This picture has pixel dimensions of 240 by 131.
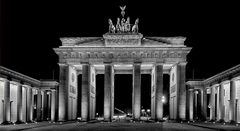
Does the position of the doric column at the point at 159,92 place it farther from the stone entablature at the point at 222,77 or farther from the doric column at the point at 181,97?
the stone entablature at the point at 222,77

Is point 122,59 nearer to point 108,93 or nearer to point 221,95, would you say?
point 108,93

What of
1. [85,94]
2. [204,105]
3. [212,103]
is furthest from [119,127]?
[204,105]

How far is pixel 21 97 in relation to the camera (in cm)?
7144

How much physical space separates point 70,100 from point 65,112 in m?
4.42

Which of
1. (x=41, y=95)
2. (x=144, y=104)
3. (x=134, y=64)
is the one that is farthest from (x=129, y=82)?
(x=134, y=64)

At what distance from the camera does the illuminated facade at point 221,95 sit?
6638 centimetres

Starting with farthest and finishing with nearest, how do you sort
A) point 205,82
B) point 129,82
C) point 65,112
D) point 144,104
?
point 144,104, point 129,82, point 205,82, point 65,112

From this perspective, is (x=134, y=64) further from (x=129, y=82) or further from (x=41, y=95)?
(x=129, y=82)

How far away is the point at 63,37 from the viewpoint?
78938 mm

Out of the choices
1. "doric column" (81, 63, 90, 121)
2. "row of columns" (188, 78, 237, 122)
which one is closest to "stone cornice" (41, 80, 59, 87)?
"doric column" (81, 63, 90, 121)

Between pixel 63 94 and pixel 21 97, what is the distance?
8780 millimetres

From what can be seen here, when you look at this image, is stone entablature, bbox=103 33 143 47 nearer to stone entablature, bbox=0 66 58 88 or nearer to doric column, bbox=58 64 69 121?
doric column, bbox=58 64 69 121

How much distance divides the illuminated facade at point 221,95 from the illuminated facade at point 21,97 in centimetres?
3123

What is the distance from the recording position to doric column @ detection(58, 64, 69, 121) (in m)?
76.5
